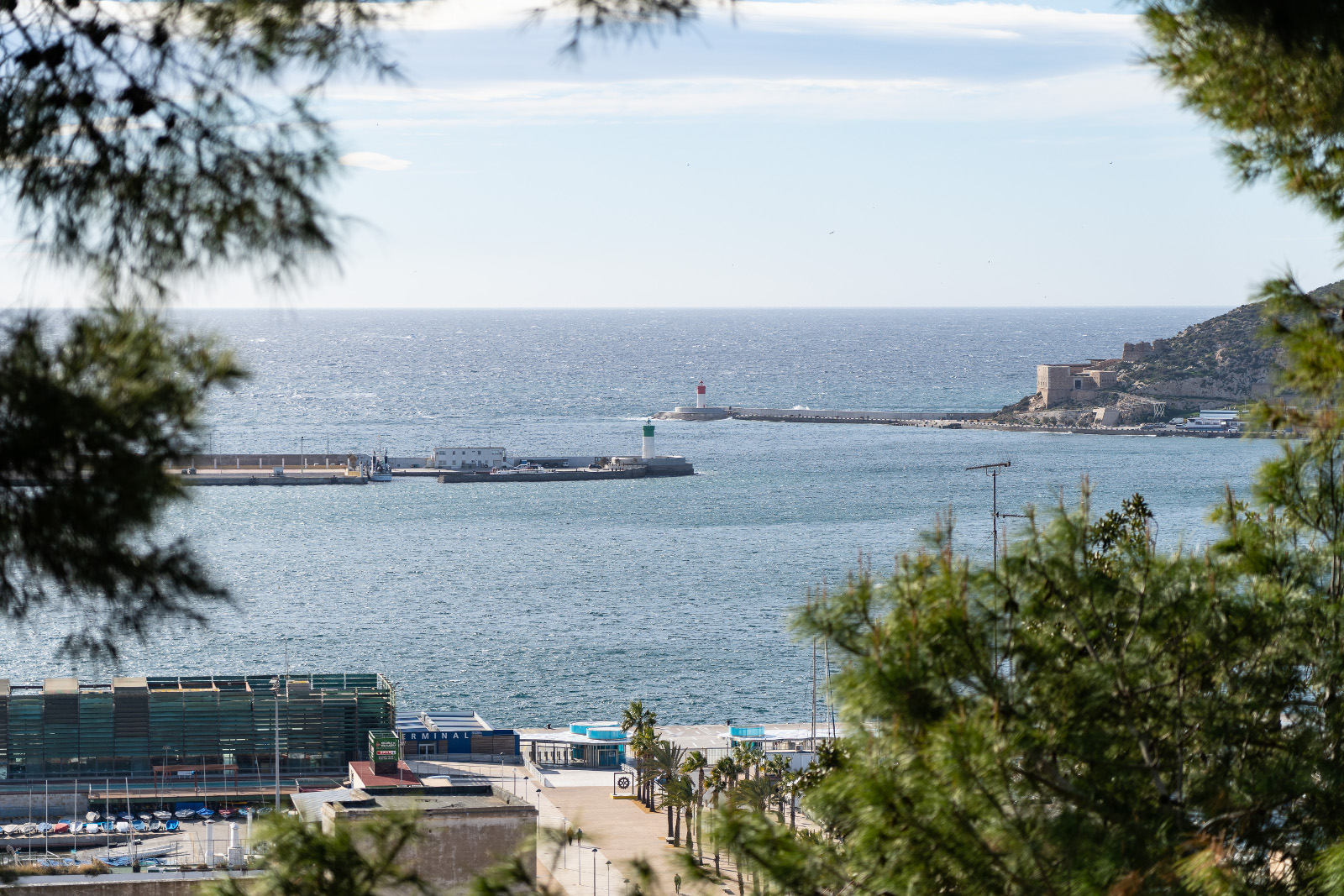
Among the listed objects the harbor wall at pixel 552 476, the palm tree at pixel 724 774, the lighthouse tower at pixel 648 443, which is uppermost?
the lighthouse tower at pixel 648 443

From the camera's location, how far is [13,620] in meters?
3.70

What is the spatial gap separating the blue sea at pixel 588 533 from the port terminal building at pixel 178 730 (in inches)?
62.4

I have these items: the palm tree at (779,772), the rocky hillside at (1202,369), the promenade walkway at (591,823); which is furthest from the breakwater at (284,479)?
the rocky hillside at (1202,369)

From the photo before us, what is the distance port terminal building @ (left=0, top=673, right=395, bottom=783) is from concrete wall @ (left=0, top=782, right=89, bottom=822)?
70.6 inches

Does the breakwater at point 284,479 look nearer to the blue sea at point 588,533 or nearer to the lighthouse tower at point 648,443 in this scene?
the blue sea at point 588,533

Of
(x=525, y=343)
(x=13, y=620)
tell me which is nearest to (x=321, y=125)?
(x=13, y=620)

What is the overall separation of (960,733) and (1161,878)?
0.76m

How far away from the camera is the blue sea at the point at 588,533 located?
34.8m

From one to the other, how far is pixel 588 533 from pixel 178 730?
31.4 metres

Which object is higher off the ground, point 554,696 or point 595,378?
point 595,378

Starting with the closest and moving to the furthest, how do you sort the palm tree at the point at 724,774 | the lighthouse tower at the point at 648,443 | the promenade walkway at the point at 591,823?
the promenade walkway at the point at 591,823 → the palm tree at the point at 724,774 → the lighthouse tower at the point at 648,443

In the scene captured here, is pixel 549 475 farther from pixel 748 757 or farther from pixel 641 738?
pixel 748 757

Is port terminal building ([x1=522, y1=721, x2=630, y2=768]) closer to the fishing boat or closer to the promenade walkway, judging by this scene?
the promenade walkway

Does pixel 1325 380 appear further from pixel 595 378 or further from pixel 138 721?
pixel 595 378
